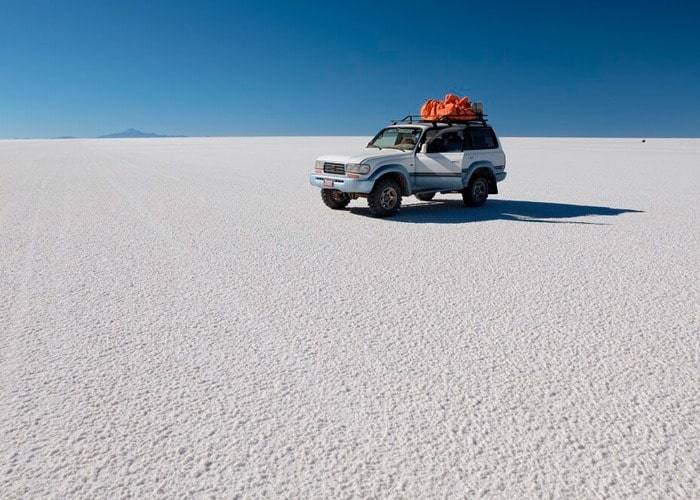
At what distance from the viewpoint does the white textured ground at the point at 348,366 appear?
298cm

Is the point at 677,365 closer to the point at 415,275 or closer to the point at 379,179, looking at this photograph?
A: the point at 415,275

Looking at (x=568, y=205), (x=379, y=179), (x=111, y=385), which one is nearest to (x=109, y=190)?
(x=379, y=179)

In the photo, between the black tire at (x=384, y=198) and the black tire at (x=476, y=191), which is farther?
the black tire at (x=476, y=191)

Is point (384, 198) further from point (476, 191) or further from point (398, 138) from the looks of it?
point (476, 191)

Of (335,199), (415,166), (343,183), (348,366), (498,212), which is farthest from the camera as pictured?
(335,199)

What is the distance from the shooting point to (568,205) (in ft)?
44.7

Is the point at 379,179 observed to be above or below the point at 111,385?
above

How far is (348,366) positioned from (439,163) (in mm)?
8740

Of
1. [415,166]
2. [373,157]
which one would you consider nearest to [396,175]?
[415,166]

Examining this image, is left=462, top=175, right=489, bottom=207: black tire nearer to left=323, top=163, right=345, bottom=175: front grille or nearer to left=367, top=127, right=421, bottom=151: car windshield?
left=367, top=127, right=421, bottom=151: car windshield

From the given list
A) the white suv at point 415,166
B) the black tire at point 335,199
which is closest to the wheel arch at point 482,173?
the white suv at point 415,166

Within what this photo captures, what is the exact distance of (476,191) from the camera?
1312 cm

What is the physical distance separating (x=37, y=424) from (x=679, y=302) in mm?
5704

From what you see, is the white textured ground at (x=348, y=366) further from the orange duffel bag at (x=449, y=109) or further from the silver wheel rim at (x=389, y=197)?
the orange duffel bag at (x=449, y=109)
